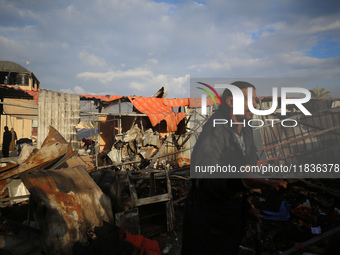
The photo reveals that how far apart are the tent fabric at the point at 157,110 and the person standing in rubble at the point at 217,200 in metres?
8.77

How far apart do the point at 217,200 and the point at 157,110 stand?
9724 millimetres

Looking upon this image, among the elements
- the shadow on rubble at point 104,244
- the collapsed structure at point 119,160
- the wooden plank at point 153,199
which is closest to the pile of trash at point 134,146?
the collapsed structure at point 119,160

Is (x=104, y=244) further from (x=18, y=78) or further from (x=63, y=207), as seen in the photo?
(x=18, y=78)

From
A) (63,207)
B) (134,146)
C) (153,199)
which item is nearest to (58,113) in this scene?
(134,146)

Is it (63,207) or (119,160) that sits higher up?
(63,207)

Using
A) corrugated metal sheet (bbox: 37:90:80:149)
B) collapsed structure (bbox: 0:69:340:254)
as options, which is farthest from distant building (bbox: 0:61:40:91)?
corrugated metal sheet (bbox: 37:90:80:149)

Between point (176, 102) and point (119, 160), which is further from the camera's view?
point (176, 102)

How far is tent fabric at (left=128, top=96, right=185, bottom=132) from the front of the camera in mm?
10721

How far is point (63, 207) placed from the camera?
9.34 ft

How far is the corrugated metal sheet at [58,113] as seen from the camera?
851 centimetres

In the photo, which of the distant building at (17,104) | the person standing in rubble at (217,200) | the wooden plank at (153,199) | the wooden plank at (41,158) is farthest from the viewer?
the distant building at (17,104)

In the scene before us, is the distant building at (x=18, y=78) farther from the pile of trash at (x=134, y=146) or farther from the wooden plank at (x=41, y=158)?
the wooden plank at (x=41, y=158)

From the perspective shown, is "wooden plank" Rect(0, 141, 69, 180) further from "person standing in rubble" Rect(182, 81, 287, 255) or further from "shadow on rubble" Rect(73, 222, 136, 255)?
"person standing in rubble" Rect(182, 81, 287, 255)

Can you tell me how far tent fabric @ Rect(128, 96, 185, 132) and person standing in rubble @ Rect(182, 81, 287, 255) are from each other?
8.77 m
